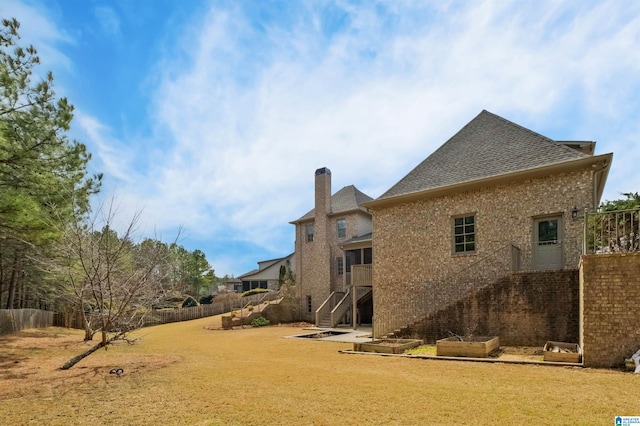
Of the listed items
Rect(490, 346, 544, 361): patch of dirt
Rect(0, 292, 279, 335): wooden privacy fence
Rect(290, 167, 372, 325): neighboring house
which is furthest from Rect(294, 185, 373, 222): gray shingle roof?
Rect(490, 346, 544, 361): patch of dirt

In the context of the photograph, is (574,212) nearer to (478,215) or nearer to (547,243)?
(547,243)

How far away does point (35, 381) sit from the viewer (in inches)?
321

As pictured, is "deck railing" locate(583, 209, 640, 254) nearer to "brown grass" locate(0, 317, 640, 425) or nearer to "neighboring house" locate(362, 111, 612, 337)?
"neighboring house" locate(362, 111, 612, 337)

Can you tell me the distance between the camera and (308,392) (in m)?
6.87

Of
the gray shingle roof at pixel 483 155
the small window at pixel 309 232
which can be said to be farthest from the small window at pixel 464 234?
the small window at pixel 309 232

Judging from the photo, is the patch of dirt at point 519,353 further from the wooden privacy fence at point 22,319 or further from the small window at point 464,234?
the wooden privacy fence at point 22,319

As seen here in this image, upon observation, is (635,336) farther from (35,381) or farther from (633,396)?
(35,381)

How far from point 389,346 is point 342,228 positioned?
580 inches

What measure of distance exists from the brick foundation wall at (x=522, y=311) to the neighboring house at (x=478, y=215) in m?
1.22

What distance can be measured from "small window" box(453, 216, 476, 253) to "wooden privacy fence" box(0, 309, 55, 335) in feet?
67.5

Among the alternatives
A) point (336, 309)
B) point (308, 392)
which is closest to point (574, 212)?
point (308, 392)

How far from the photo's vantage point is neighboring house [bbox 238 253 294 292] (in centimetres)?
4384

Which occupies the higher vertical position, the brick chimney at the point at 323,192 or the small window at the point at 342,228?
the brick chimney at the point at 323,192

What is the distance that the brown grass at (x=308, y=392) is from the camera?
17.9 feet
